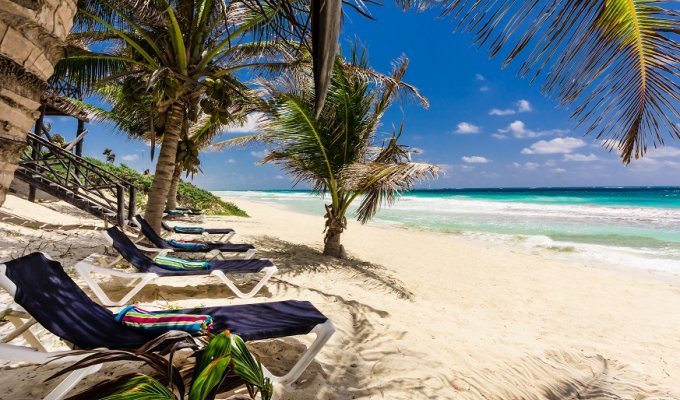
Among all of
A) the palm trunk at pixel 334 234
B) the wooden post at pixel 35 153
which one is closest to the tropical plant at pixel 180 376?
the palm trunk at pixel 334 234

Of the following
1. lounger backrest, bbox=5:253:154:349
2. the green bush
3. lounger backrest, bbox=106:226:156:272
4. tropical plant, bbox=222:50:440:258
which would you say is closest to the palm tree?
tropical plant, bbox=222:50:440:258

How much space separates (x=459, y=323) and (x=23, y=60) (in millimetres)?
4255

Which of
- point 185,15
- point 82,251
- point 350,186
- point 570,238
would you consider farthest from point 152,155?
point 570,238

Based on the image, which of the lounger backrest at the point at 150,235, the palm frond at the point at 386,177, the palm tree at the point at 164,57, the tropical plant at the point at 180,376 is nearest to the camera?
the tropical plant at the point at 180,376

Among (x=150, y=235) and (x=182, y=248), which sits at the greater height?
(x=150, y=235)

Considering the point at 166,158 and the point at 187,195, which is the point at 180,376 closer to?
the point at 166,158

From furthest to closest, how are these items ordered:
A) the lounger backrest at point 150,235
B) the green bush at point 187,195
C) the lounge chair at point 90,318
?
1. the green bush at point 187,195
2. the lounger backrest at point 150,235
3. the lounge chair at point 90,318

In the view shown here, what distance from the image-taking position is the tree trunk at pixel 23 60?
62.7 inches

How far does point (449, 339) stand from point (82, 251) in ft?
17.3

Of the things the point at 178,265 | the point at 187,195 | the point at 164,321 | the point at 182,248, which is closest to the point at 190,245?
the point at 182,248

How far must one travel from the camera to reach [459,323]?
3.93 meters

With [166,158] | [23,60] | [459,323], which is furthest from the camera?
[166,158]

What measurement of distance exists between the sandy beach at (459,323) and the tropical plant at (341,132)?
142 cm

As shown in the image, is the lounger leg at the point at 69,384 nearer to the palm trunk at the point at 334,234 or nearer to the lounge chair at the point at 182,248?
the lounge chair at the point at 182,248
